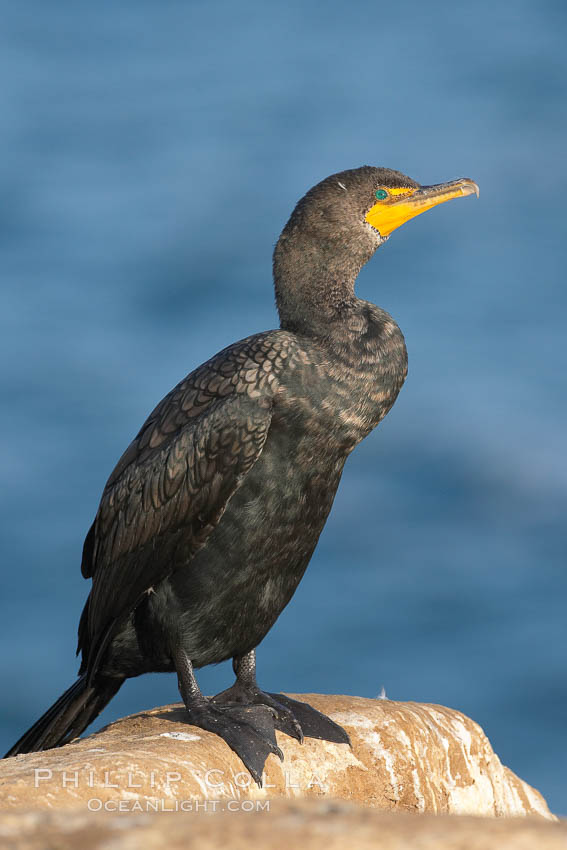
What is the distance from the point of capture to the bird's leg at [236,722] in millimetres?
5574

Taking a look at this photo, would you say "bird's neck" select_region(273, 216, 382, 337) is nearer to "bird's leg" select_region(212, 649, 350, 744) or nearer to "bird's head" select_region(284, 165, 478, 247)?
"bird's head" select_region(284, 165, 478, 247)

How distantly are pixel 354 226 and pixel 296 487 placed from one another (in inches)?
49.7

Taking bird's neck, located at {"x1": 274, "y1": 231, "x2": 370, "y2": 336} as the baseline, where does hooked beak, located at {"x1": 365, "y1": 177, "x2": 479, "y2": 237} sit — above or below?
above

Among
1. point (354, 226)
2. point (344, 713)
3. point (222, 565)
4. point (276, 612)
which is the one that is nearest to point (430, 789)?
point (344, 713)

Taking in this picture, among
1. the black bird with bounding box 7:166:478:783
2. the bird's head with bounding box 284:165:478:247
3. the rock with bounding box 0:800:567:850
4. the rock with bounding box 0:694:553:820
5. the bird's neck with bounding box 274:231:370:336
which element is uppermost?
the bird's head with bounding box 284:165:478:247

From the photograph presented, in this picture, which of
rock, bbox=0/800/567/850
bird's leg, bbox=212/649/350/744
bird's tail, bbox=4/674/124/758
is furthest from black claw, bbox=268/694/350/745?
rock, bbox=0/800/567/850

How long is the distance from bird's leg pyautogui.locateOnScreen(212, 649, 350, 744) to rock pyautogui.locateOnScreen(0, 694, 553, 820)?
2.1 inches

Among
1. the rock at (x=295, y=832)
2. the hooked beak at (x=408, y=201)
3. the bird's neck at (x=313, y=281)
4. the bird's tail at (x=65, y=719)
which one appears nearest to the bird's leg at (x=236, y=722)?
the bird's tail at (x=65, y=719)

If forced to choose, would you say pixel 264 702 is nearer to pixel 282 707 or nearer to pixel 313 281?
pixel 282 707

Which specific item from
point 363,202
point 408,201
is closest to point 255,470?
point 363,202

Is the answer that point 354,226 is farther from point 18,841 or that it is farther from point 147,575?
point 18,841

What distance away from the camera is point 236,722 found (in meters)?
5.80

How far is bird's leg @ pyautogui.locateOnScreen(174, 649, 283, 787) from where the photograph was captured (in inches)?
219

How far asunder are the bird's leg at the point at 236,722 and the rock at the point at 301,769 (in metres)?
0.05
